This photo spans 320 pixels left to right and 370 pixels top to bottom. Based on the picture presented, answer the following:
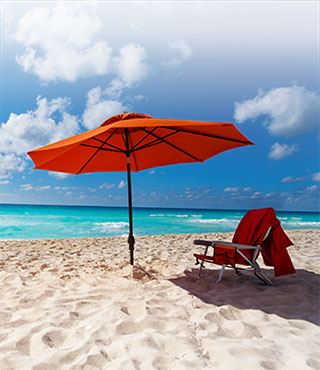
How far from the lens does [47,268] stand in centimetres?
423

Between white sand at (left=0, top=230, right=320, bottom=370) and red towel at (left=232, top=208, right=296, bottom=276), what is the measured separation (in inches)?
9.5

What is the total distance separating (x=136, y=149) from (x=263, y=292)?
2.50 metres

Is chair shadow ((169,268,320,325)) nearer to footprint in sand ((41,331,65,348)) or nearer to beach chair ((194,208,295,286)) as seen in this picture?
beach chair ((194,208,295,286))

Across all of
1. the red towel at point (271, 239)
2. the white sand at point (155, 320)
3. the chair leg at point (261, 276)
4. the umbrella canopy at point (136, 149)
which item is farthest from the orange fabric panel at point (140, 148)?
the white sand at point (155, 320)

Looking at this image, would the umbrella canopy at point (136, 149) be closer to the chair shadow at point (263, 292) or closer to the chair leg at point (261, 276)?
the chair shadow at point (263, 292)

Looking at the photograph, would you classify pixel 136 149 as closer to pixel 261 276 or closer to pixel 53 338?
pixel 261 276

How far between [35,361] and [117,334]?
23.0 inches

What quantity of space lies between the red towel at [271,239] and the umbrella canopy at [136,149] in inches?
40.2

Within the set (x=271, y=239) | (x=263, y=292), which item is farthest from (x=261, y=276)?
(x=271, y=239)

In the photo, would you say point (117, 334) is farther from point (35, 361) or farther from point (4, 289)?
point (4, 289)

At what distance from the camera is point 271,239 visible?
11.6 ft

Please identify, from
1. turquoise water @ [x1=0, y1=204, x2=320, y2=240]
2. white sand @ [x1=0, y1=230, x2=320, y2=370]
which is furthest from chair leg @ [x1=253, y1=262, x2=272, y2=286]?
turquoise water @ [x1=0, y1=204, x2=320, y2=240]

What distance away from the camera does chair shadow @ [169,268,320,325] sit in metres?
2.58

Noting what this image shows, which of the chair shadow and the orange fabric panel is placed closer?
the chair shadow
